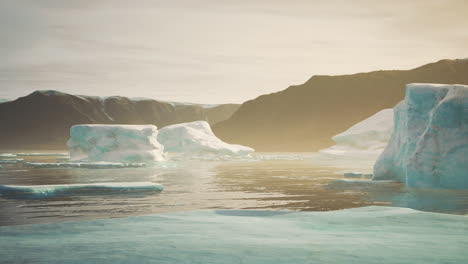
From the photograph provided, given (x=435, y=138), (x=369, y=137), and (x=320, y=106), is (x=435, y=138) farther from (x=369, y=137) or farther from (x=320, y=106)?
(x=320, y=106)

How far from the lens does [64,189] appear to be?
1414cm

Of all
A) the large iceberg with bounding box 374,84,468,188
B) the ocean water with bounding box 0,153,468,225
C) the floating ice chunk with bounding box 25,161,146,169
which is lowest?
Answer: the ocean water with bounding box 0,153,468,225

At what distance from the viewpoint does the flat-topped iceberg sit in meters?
39.9

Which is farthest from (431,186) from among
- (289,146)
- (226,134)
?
(226,134)

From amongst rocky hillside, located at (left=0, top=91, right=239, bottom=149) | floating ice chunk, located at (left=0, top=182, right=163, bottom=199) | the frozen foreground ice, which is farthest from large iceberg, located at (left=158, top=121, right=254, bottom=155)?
rocky hillside, located at (left=0, top=91, right=239, bottom=149)

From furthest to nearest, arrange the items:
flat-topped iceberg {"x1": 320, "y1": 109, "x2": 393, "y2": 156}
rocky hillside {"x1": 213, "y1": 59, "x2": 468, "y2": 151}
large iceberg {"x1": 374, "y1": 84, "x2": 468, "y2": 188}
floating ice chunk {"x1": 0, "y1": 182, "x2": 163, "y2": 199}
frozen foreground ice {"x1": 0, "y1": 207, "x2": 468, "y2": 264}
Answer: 1. rocky hillside {"x1": 213, "y1": 59, "x2": 468, "y2": 151}
2. flat-topped iceberg {"x1": 320, "y1": 109, "x2": 393, "y2": 156}
3. large iceberg {"x1": 374, "y1": 84, "x2": 468, "y2": 188}
4. floating ice chunk {"x1": 0, "y1": 182, "x2": 163, "y2": 199}
5. frozen foreground ice {"x1": 0, "y1": 207, "x2": 468, "y2": 264}

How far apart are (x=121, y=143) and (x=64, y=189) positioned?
2047cm

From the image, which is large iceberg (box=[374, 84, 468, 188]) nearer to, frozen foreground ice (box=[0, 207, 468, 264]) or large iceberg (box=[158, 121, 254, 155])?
frozen foreground ice (box=[0, 207, 468, 264])

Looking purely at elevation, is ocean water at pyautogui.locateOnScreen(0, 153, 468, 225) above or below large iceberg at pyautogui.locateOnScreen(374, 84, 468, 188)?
below

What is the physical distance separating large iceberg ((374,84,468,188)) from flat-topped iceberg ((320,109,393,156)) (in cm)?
2239

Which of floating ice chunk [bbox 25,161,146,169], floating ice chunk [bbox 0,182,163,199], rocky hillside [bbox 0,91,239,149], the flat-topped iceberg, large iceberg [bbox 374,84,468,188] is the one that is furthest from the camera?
rocky hillside [bbox 0,91,239,149]

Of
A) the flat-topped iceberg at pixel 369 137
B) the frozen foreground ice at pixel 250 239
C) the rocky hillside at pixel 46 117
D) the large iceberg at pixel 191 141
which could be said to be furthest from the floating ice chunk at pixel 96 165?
the rocky hillside at pixel 46 117

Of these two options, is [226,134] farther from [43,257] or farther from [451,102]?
[43,257]

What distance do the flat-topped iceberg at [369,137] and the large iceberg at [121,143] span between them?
17335mm
